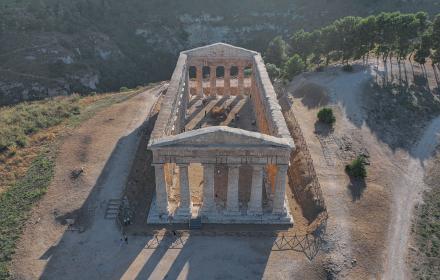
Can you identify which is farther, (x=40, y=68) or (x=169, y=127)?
(x=40, y=68)

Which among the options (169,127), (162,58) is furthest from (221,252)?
(162,58)

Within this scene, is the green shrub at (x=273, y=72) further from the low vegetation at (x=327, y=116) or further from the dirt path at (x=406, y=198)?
the dirt path at (x=406, y=198)

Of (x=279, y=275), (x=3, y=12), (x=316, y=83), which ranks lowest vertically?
(x=279, y=275)

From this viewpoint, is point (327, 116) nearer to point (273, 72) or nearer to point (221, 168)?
point (221, 168)

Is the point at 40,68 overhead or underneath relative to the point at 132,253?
overhead

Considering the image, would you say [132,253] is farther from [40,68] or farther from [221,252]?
[40,68]
